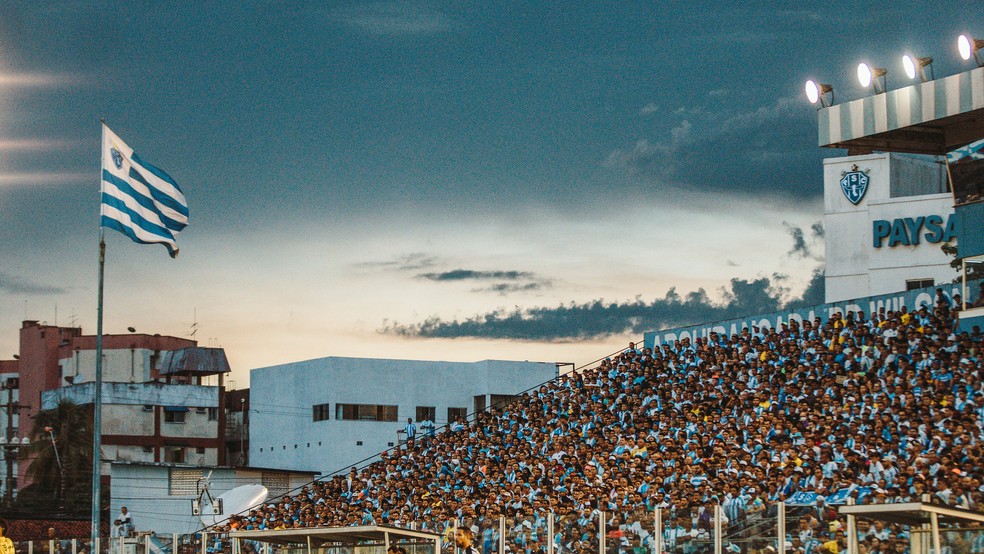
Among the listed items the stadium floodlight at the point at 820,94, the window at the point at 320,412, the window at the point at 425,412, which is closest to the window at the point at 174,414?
the window at the point at 320,412

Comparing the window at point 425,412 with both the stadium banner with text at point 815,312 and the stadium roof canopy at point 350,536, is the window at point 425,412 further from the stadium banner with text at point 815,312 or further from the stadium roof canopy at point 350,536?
the stadium roof canopy at point 350,536

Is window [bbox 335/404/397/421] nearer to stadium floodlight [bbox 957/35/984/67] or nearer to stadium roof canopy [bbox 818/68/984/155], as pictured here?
stadium roof canopy [bbox 818/68/984/155]

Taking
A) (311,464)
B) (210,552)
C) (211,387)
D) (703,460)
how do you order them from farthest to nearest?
(211,387)
(311,464)
(210,552)
(703,460)

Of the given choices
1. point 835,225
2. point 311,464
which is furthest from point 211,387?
point 835,225

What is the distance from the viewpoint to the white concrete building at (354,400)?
226 ft

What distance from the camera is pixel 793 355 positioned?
125 feet

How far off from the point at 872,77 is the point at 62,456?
62.3 meters

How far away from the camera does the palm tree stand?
85375mm

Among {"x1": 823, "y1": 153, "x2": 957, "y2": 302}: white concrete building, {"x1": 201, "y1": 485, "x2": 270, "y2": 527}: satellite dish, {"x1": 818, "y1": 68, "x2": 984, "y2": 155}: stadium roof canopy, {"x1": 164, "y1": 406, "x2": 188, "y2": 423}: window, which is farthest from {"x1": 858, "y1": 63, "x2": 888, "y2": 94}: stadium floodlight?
{"x1": 164, "y1": 406, "x2": 188, "y2": 423}: window

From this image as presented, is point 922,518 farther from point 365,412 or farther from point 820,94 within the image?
point 365,412

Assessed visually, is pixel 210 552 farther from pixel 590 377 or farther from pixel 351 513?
pixel 590 377

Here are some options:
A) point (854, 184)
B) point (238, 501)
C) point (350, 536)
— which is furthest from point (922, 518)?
point (854, 184)

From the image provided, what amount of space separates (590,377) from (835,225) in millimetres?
16052

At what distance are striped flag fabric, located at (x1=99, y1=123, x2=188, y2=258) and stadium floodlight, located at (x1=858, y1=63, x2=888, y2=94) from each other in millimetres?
18587
